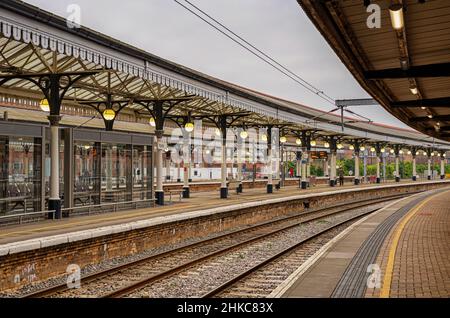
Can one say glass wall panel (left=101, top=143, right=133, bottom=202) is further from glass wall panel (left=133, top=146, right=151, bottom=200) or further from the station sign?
the station sign

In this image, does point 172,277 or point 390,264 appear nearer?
point 390,264

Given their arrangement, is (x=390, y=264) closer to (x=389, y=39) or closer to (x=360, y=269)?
(x=360, y=269)

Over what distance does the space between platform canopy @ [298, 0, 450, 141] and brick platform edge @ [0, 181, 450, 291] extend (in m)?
7.23

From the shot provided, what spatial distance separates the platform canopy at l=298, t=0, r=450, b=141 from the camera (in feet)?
25.7

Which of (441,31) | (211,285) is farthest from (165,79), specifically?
(441,31)

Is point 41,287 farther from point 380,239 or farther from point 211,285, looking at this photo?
point 380,239

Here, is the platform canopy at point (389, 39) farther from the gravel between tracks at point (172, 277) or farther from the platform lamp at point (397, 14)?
the gravel between tracks at point (172, 277)

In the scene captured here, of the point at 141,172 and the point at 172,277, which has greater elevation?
the point at 141,172

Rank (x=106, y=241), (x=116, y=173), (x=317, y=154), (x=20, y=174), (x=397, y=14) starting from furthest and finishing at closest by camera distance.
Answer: (x=317, y=154), (x=116, y=173), (x=20, y=174), (x=106, y=241), (x=397, y=14)

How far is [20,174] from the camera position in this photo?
15.0m

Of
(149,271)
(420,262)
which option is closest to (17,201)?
(149,271)


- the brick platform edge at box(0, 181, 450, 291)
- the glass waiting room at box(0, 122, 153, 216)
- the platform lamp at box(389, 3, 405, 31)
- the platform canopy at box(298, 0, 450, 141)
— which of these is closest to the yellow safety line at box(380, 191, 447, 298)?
the platform canopy at box(298, 0, 450, 141)

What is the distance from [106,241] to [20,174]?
3.75 m
